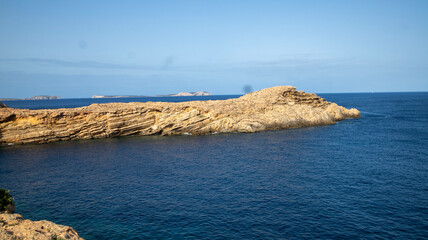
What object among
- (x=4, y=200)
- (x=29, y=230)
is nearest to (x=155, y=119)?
(x=4, y=200)

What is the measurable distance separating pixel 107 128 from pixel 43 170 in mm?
26799

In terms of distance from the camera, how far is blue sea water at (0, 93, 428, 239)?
22.9 meters

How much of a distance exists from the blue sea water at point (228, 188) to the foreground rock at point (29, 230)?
13.8 feet

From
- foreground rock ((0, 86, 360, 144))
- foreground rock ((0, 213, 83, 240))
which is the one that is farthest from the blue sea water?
foreground rock ((0, 86, 360, 144))

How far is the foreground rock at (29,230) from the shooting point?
16594 mm

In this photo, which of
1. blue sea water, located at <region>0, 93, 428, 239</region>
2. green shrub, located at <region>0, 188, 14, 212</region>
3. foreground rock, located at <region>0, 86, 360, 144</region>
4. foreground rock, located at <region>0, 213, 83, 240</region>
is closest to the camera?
foreground rock, located at <region>0, 213, 83, 240</region>

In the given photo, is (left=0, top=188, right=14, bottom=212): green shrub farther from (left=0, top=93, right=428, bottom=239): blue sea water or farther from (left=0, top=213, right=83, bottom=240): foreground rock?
(left=0, top=93, right=428, bottom=239): blue sea water

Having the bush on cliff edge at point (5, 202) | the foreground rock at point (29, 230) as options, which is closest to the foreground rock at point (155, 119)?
the bush on cliff edge at point (5, 202)

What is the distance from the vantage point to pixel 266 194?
29.7m

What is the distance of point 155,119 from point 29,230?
52.5 metres

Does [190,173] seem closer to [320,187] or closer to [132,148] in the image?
[320,187]

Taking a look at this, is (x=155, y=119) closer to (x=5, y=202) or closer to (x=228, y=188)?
(x=228, y=188)

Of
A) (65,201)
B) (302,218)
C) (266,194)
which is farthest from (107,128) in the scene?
(302,218)

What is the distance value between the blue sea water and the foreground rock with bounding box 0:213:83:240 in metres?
4.22
